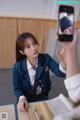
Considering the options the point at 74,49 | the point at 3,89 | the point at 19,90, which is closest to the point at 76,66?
the point at 74,49

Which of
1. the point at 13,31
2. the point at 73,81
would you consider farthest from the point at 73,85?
the point at 13,31

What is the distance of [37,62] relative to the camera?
1223mm

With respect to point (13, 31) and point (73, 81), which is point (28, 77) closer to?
point (73, 81)

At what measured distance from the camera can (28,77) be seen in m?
1.18

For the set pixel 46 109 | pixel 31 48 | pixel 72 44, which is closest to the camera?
pixel 72 44

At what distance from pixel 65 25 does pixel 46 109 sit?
0.34 meters

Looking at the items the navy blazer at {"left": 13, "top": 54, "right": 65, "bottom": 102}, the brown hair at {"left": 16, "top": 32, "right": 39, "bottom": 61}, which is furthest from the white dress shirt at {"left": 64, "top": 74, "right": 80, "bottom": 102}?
the brown hair at {"left": 16, "top": 32, "right": 39, "bottom": 61}

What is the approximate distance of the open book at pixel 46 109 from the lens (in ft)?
2.36

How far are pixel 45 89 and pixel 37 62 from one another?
6.7 inches

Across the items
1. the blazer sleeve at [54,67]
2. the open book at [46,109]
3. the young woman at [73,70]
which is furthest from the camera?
the blazer sleeve at [54,67]

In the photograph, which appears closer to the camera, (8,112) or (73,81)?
(73,81)

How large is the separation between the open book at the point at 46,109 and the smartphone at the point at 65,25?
10.5 inches

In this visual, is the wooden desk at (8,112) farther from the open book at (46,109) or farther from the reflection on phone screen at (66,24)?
the reflection on phone screen at (66,24)

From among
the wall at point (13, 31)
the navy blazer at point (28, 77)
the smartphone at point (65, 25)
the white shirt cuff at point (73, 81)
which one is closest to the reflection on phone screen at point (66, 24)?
the smartphone at point (65, 25)
